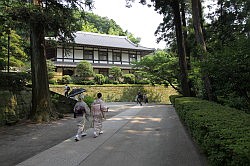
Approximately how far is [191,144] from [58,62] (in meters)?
30.3

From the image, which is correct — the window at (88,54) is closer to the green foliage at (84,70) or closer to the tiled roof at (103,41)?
the tiled roof at (103,41)

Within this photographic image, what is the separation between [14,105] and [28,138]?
4838 mm

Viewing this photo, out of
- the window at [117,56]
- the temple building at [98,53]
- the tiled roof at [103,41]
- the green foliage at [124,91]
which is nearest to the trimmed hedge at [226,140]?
the green foliage at [124,91]

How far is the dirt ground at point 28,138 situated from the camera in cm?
638

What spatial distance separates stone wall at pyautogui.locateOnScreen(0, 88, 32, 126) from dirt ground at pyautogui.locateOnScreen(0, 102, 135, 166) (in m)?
0.74

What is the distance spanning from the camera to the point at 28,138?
8688mm

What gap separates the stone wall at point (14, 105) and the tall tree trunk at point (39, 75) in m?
0.81

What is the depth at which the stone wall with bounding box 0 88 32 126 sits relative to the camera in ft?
39.2

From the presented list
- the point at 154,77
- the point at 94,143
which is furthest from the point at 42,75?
the point at 154,77

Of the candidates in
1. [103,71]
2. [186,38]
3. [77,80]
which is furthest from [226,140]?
[103,71]

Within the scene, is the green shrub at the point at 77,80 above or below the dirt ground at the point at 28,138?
above

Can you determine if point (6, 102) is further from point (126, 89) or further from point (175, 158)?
point (126, 89)

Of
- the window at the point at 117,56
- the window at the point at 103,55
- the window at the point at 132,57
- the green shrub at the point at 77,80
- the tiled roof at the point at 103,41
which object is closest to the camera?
the green shrub at the point at 77,80

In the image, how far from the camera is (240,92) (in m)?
10.0
